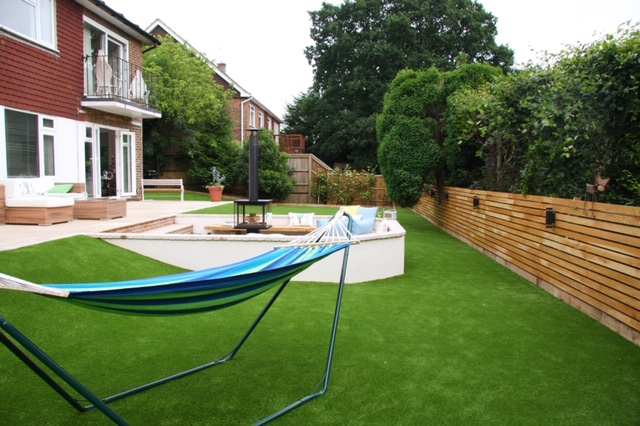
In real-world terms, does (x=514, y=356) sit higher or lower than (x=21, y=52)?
lower

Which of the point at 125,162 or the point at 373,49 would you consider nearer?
the point at 125,162

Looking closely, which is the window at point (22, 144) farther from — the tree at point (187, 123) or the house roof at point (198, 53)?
the house roof at point (198, 53)

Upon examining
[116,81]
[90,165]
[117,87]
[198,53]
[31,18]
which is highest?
[198,53]

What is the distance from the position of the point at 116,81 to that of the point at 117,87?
0.15 metres

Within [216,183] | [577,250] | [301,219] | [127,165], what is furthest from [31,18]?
[577,250]

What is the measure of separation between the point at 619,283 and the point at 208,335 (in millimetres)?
3663

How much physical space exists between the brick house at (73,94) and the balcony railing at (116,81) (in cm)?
2

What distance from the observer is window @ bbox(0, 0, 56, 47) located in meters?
9.01

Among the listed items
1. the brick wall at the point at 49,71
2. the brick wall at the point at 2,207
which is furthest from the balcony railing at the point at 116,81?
the brick wall at the point at 2,207

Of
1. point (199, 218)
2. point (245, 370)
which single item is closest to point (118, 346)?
point (245, 370)

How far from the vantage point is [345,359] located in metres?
3.65

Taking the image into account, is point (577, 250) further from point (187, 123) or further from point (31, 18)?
point (187, 123)

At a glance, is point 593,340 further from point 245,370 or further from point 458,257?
point 458,257

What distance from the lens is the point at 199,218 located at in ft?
32.6
